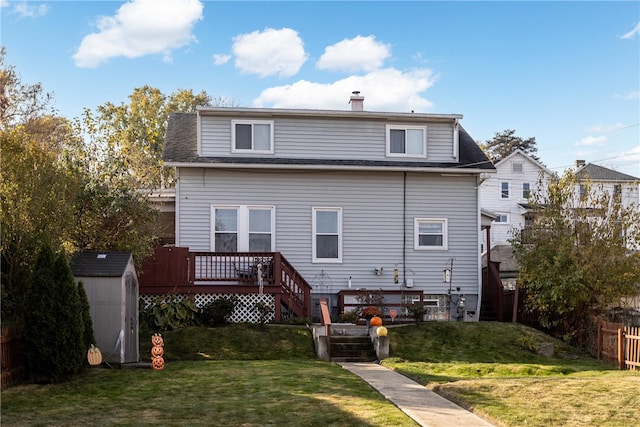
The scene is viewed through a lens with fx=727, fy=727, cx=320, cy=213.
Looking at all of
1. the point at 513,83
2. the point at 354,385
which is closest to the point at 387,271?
the point at 513,83

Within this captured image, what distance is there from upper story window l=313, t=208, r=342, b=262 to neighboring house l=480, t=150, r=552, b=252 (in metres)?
28.6

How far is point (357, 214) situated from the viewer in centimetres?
2266

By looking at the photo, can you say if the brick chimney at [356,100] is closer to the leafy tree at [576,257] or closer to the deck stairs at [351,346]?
the leafy tree at [576,257]

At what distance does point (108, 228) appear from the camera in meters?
18.4

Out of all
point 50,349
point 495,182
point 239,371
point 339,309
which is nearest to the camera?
point 50,349

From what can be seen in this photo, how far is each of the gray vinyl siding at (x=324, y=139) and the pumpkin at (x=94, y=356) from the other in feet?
33.1

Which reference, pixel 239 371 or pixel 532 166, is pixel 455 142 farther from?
pixel 532 166

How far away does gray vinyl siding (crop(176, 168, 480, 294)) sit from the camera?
72.2 feet

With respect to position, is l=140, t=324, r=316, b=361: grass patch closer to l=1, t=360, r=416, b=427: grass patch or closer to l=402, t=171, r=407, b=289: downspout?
l=1, t=360, r=416, b=427: grass patch

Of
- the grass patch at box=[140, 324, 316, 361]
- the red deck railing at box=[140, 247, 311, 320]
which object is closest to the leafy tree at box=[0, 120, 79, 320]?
the grass patch at box=[140, 324, 316, 361]

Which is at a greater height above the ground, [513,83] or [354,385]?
[513,83]

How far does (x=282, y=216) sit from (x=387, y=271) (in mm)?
3697

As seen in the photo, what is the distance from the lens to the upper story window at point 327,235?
22.5 m

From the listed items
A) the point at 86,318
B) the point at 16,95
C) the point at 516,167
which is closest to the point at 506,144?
the point at 516,167
